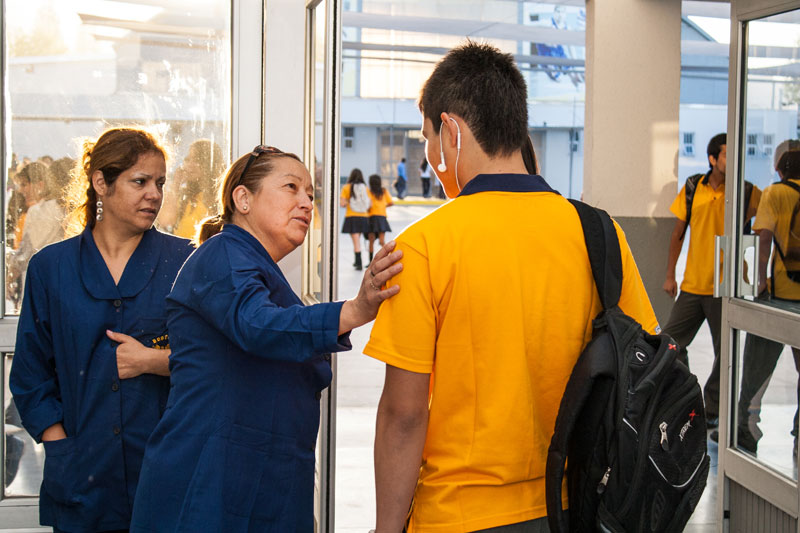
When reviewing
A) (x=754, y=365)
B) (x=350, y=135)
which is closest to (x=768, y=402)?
(x=754, y=365)

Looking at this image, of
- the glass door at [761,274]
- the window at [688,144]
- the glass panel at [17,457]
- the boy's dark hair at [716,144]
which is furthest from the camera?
the window at [688,144]

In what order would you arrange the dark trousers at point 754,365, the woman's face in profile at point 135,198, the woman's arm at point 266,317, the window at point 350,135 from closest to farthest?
the woman's arm at point 266,317 < the woman's face in profile at point 135,198 < the dark trousers at point 754,365 < the window at point 350,135

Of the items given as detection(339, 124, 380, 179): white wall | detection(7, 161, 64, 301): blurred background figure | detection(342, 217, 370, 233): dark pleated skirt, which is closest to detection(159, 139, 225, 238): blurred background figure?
detection(7, 161, 64, 301): blurred background figure

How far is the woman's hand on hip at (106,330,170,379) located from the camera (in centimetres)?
238

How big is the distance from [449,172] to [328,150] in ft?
2.82

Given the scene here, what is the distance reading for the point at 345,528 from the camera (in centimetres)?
433

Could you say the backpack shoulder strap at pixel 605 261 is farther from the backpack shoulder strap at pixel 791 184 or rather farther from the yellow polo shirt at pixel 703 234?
the yellow polo shirt at pixel 703 234

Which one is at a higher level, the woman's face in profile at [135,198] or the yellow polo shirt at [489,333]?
the woman's face in profile at [135,198]

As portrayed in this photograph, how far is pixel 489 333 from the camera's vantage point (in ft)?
5.23

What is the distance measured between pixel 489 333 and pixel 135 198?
139 centimetres

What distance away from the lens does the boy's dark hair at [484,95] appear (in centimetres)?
163

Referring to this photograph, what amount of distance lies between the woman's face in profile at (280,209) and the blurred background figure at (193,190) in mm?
1396

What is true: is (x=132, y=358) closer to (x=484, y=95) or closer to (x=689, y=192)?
(x=484, y=95)

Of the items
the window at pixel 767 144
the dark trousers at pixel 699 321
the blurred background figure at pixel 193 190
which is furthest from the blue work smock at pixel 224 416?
the dark trousers at pixel 699 321
